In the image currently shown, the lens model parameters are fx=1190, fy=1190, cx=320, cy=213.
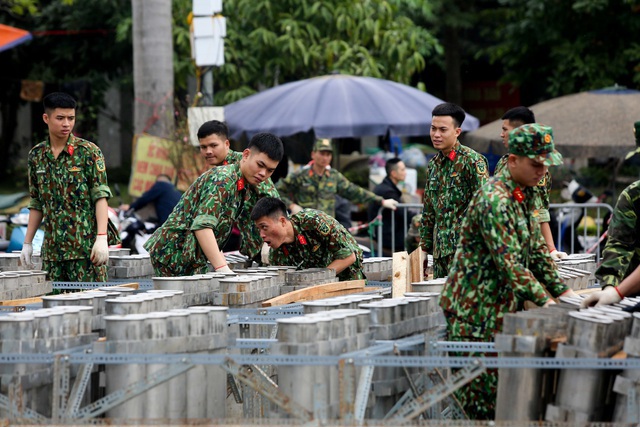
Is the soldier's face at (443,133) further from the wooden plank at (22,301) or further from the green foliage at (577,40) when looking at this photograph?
the green foliage at (577,40)

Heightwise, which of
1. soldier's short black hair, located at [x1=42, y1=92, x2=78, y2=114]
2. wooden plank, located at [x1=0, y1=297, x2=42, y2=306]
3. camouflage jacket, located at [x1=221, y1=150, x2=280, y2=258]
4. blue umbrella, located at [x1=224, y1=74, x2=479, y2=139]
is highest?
blue umbrella, located at [x1=224, y1=74, x2=479, y2=139]

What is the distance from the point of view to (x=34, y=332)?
5.66m

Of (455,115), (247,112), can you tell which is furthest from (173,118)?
(455,115)

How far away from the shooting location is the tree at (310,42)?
63.7ft

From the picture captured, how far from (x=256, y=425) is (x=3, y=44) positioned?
14.2 meters

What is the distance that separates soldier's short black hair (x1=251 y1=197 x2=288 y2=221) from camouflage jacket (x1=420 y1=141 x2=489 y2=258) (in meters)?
1.21

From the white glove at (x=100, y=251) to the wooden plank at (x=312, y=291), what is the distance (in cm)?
176

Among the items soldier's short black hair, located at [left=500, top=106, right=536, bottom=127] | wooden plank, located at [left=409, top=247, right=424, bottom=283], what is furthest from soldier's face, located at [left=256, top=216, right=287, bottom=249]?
soldier's short black hair, located at [left=500, top=106, right=536, bottom=127]

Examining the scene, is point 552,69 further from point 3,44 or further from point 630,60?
point 3,44

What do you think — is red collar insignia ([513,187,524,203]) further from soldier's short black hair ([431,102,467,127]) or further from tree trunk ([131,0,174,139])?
tree trunk ([131,0,174,139])

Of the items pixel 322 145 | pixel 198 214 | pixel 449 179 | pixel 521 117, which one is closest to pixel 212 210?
pixel 198 214

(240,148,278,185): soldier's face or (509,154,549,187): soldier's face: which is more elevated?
(240,148,278,185): soldier's face

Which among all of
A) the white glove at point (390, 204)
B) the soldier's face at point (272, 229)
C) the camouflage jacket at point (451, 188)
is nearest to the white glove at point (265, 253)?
the soldier's face at point (272, 229)

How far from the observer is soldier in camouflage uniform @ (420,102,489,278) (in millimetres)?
8500
